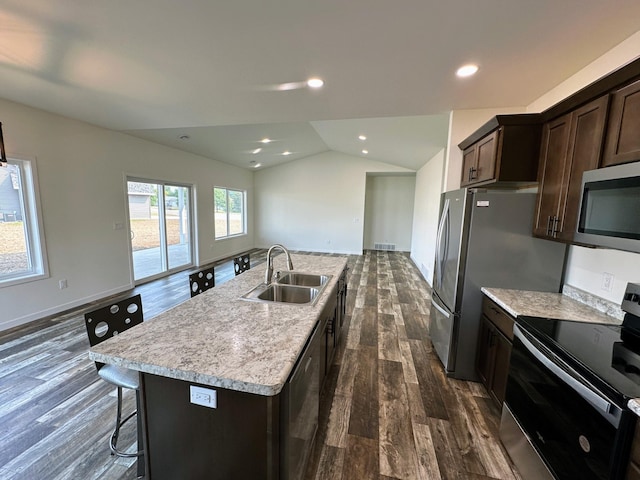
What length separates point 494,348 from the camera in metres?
2.08

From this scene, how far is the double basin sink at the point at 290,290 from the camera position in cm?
204

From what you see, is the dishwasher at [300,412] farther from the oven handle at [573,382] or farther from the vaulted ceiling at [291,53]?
the vaulted ceiling at [291,53]

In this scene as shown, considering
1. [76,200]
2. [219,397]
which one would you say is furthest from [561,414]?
[76,200]

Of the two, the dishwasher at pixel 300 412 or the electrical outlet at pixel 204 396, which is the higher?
the electrical outlet at pixel 204 396

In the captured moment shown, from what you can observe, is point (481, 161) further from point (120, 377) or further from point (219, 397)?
point (120, 377)

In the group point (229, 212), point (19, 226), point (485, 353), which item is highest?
point (229, 212)

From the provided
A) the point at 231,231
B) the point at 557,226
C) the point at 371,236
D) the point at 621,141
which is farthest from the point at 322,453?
the point at 371,236

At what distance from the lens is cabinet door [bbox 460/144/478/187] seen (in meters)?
2.60

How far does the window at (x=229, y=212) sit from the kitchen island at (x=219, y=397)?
6.21 m

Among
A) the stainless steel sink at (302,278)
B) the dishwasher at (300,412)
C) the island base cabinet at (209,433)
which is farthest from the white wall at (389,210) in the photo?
the island base cabinet at (209,433)

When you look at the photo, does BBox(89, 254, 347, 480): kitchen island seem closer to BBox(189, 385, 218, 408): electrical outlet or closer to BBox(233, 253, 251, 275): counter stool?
BBox(189, 385, 218, 408): electrical outlet

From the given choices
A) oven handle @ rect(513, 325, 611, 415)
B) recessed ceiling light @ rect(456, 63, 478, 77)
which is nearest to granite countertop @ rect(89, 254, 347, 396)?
oven handle @ rect(513, 325, 611, 415)

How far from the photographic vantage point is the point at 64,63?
218cm

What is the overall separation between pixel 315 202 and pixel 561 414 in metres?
7.67
